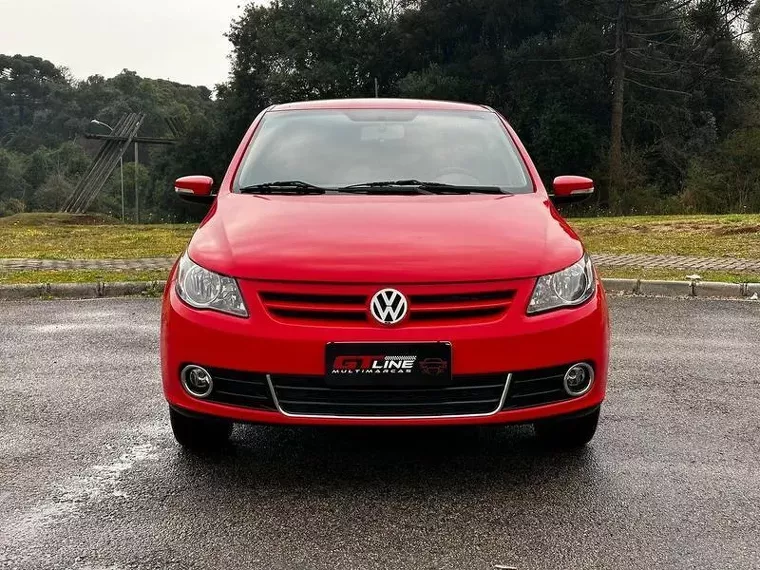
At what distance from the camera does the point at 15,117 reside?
369 ft

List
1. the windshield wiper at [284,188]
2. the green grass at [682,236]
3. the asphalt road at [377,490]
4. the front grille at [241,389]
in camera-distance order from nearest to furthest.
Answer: the asphalt road at [377,490] < the front grille at [241,389] < the windshield wiper at [284,188] < the green grass at [682,236]

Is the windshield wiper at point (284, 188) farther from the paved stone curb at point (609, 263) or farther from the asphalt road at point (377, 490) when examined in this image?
the paved stone curb at point (609, 263)

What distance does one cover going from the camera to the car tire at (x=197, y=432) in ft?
12.0

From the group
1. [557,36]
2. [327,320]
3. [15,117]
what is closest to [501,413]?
[327,320]

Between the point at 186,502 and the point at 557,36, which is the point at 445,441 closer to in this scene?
the point at 186,502

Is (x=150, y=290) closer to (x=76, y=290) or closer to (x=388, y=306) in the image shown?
(x=76, y=290)

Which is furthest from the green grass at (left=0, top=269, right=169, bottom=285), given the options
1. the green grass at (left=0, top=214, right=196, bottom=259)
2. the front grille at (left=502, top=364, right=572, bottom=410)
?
Result: the front grille at (left=502, top=364, right=572, bottom=410)

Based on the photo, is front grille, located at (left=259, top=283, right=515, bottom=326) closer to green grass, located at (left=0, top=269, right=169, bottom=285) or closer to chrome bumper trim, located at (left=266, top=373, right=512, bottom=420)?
chrome bumper trim, located at (left=266, top=373, right=512, bottom=420)

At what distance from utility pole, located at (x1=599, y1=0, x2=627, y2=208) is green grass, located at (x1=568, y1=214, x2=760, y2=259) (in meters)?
15.5

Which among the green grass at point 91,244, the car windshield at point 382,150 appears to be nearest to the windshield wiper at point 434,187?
the car windshield at point 382,150

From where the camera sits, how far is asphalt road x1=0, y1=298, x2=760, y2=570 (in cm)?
275

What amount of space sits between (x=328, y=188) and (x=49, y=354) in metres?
2.92

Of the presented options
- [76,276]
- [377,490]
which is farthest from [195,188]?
[76,276]

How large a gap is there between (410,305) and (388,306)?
0.28 ft
